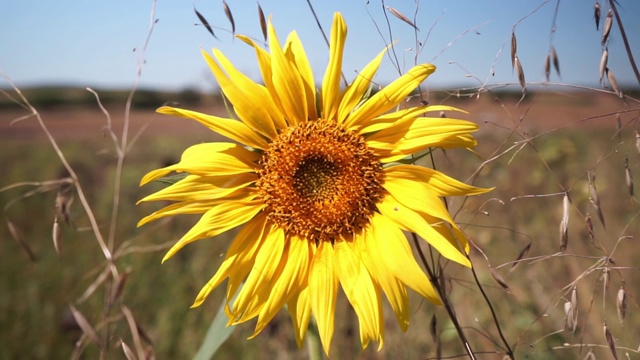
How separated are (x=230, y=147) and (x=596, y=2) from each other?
2.69 ft

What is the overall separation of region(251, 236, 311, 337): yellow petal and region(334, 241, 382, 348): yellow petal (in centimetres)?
8

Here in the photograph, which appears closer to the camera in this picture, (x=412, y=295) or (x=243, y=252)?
(x=243, y=252)

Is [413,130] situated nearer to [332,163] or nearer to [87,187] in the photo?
[332,163]

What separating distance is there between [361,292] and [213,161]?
435mm

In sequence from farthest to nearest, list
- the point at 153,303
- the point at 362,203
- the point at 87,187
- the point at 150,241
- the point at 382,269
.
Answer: the point at 87,187 < the point at 150,241 < the point at 153,303 < the point at 362,203 < the point at 382,269

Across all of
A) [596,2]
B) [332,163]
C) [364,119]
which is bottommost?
[332,163]

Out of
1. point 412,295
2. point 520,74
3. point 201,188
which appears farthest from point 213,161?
point 412,295

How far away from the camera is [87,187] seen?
235 inches

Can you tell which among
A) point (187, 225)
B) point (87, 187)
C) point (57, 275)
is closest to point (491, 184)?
point (187, 225)

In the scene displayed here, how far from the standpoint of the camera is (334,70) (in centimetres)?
125

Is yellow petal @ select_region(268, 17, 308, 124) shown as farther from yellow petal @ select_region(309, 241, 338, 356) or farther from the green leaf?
the green leaf

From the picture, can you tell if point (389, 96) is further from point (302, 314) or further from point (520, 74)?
point (302, 314)

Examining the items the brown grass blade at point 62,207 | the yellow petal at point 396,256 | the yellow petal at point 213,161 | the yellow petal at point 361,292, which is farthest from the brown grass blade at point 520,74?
the brown grass blade at point 62,207

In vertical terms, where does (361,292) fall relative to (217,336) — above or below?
above
